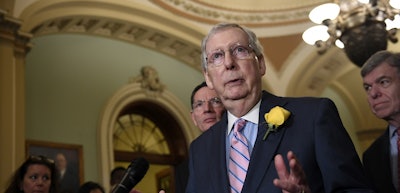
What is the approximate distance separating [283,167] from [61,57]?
638 centimetres

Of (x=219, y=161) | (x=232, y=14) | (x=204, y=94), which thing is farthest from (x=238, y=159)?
(x=232, y=14)

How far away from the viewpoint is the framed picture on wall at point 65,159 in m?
6.76

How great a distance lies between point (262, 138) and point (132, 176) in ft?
1.47

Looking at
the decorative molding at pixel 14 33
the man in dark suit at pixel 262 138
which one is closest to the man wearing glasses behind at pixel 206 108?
the man in dark suit at pixel 262 138

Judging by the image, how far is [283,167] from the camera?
1454 mm

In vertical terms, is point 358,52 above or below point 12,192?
above

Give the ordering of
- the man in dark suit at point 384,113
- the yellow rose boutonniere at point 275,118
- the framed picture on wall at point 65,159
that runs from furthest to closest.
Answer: the framed picture on wall at point 65,159
the man in dark suit at point 384,113
the yellow rose boutonniere at point 275,118

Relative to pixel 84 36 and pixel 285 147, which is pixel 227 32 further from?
pixel 84 36

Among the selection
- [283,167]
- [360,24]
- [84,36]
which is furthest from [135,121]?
[283,167]

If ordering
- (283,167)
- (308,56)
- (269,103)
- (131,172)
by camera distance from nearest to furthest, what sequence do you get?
1. (283,167)
2. (131,172)
3. (269,103)
4. (308,56)

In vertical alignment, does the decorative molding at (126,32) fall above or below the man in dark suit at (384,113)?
above

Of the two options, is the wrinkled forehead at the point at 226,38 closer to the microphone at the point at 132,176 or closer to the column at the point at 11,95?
the microphone at the point at 132,176

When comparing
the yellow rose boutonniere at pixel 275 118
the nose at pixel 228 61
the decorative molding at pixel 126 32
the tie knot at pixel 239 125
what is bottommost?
the yellow rose boutonniere at pixel 275 118

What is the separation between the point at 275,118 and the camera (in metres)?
1.75
